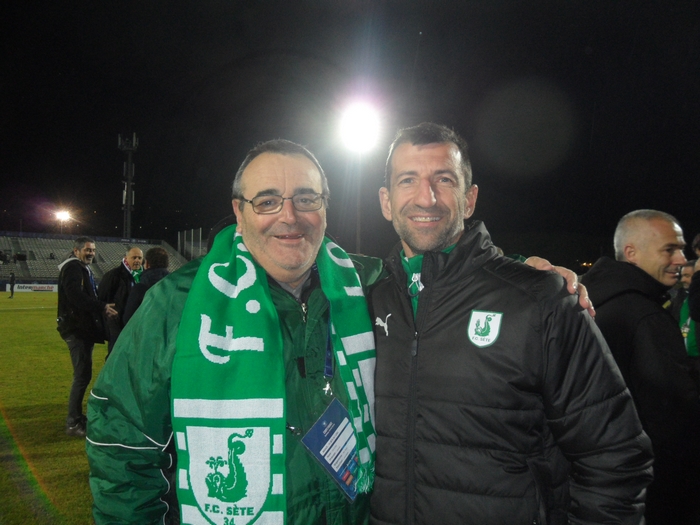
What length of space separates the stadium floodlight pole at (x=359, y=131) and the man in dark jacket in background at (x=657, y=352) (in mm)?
4659

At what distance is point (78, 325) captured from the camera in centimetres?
551

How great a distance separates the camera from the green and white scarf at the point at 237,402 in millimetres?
1688

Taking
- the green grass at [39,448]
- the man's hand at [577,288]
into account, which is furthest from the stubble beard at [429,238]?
the green grass at [39,448]

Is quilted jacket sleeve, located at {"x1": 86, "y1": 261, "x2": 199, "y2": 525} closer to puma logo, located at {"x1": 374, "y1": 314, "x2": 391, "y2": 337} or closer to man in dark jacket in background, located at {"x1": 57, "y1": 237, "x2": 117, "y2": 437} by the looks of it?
puma logo, located at {"x1": 374, "y1": 314, "x2": 391, "y2": 337}

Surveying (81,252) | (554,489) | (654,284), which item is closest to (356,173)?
(81,252)

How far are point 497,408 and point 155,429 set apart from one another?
4.11ft

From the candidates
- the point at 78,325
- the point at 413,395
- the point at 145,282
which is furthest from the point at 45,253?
the point at 413,395

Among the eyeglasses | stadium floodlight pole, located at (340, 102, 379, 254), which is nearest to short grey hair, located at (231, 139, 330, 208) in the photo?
the eyeglasses

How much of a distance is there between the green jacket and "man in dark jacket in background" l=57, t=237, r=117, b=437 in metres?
4.15

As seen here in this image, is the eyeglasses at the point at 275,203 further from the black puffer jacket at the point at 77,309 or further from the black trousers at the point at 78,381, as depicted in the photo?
the black trousers at the point at 78,381

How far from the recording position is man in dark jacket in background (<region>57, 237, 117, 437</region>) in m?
5.36

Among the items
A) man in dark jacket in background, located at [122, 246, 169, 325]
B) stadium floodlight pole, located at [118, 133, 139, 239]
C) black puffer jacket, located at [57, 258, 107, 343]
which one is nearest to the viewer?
man in dark jacket in background, located at [122, 246, 169, 325]

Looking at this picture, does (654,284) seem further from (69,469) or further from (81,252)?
(81,252)

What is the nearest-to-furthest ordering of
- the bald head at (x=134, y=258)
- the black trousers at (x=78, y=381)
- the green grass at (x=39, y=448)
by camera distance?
the green grass at (x=39, y=448)
the black trousers at (x=78, y=381)
the bald head at (x=134, y=258)
